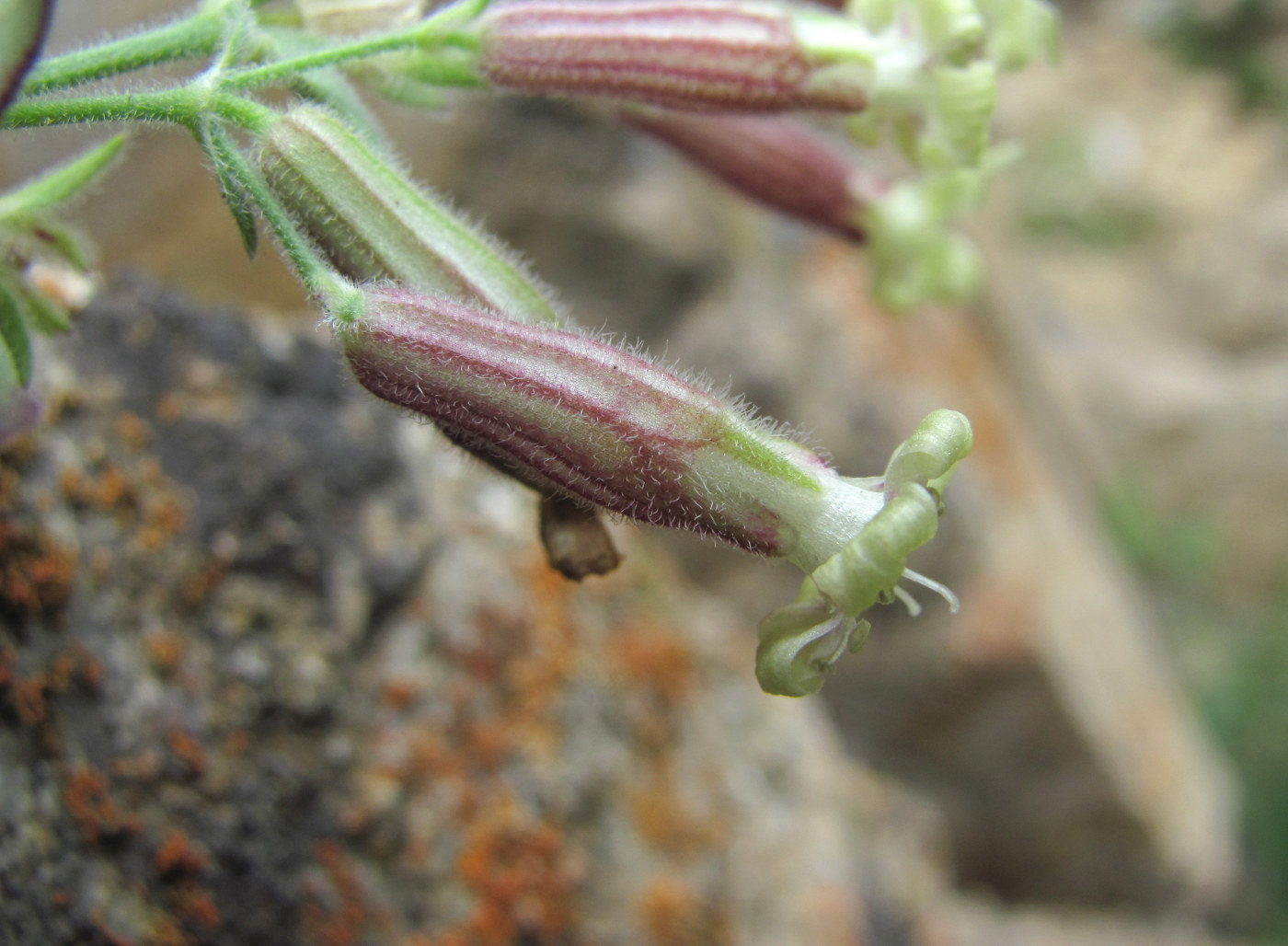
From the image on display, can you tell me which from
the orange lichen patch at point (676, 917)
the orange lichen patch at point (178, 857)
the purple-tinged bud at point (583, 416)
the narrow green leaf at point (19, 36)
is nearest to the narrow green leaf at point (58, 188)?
the narrow green leaf at point (19, 36)

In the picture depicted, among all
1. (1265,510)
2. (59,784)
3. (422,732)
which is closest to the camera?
(59,784)

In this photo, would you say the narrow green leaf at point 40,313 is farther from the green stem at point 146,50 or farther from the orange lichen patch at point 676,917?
the orange lichen patch at point 676,917

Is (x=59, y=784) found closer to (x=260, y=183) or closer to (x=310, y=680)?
(x=310, y=680)

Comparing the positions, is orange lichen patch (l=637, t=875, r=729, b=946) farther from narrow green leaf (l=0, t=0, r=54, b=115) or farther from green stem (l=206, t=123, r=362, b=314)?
narrow green leaf (l=0, t=0, r=54, b=115)

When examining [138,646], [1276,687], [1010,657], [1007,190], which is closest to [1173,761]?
[1010,657]

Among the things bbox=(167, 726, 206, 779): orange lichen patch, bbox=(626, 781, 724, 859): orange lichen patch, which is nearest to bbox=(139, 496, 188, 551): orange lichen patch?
bbox=(167, 726, 206, 779): orange lichen patch

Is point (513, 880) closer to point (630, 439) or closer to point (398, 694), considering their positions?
point (398, 694)

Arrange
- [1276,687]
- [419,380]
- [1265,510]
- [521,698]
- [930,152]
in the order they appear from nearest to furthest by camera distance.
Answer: [419,380]
[930,152]
[521,698]
[1276,687]
[1265,510]
